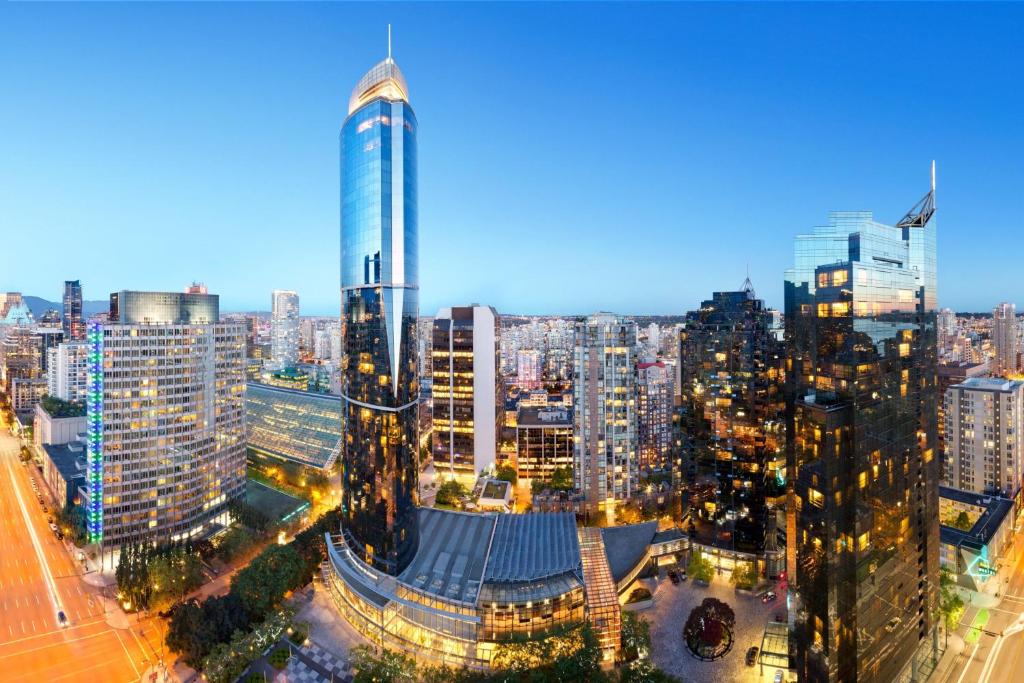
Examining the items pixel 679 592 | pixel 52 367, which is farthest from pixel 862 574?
pixel 52 367

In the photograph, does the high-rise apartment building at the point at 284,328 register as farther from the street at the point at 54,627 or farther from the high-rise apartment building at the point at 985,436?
the high-rise apartment building at the point at 985,436

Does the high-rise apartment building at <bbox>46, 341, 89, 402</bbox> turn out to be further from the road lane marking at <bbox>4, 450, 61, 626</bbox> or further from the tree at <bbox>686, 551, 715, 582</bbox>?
the tree at <bbox>686, 551, 715, 582</bbox>

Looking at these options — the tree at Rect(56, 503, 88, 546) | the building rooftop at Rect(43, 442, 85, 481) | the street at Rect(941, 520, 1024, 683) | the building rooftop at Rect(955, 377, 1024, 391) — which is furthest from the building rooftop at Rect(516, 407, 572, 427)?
the building rooftop at Rect(43, 442, 85, 481)

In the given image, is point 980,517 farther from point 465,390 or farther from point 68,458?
point 68,458

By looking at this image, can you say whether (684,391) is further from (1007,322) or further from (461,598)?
(1007,322)

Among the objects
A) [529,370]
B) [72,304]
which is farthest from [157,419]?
[72,304]

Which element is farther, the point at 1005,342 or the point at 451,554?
the point at 1005,342
